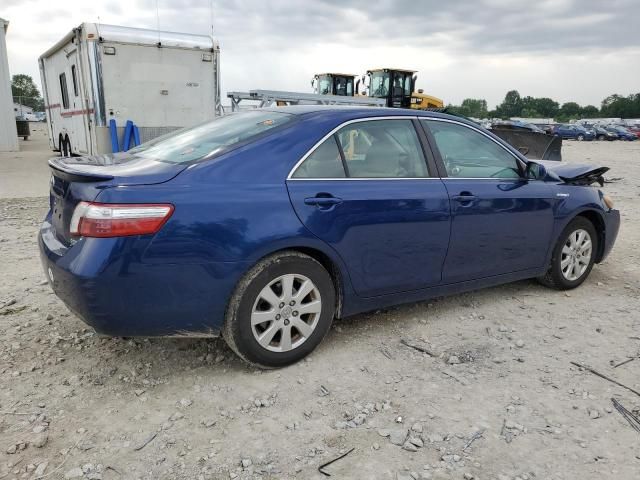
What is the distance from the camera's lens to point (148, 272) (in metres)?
2.66

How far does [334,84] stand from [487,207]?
63.8 ft

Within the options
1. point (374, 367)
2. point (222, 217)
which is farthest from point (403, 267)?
point (222, 217)

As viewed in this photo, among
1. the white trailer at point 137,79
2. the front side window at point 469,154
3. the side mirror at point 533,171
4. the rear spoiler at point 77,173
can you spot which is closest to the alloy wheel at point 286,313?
the rear spoiler at point 77,173

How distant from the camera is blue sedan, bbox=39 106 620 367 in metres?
2.67

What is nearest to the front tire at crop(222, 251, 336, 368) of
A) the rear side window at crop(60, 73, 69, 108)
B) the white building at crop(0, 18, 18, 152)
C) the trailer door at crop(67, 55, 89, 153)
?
the trailer door at crop(67, 55, 89, 153)

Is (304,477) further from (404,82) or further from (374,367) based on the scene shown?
(404,82)

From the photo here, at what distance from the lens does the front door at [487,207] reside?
3.75 meters

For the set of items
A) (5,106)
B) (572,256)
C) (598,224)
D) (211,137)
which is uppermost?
(5,106)

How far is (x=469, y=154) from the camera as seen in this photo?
3967 mm

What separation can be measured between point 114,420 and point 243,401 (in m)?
0.66

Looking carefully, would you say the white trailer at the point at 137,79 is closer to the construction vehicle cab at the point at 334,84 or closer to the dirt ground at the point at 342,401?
the dirt ground at the point at 342,401

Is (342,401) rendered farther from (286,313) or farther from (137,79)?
(137,79)

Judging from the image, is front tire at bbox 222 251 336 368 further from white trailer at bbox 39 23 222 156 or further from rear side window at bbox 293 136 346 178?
white trailer at bbox 39 23 222 156

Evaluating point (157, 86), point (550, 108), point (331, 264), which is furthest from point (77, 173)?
point (550, 108)
